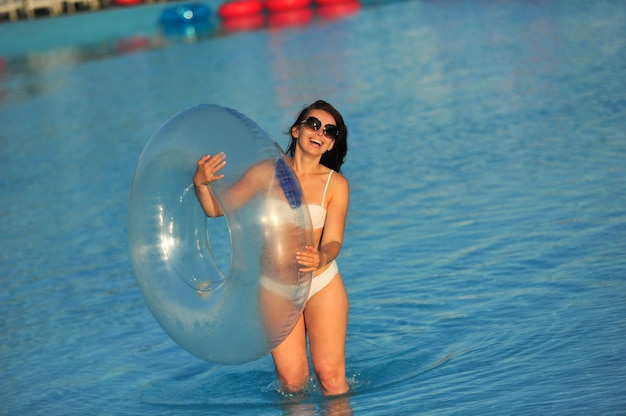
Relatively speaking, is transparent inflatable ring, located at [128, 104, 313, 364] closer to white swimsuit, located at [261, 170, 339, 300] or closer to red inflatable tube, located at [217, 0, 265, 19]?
white swimsuit, located at [261, 170, 339, 300]

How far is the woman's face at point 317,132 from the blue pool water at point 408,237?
1.22 meters

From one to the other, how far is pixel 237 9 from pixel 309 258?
1111 inches

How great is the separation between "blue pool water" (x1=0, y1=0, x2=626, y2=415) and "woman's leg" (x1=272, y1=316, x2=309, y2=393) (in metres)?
0.14

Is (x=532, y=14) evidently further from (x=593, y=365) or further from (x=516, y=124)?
(x=593, y=365)

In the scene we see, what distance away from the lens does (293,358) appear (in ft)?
14.9

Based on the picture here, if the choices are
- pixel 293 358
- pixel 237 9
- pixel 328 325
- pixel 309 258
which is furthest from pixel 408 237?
pixel 237 9

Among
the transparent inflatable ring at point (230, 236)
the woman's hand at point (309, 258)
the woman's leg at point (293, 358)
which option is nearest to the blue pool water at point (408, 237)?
the woman's leg at point (293, 358)

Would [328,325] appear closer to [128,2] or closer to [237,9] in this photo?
[237,9]

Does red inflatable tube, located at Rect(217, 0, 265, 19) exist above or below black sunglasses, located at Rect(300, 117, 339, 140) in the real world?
below

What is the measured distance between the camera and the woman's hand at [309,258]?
3943mm

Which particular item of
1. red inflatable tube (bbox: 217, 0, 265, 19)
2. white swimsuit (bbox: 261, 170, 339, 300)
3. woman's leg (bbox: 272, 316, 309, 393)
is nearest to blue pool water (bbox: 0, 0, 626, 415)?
woman's leg (bbox: 272, 316, 309, 393)

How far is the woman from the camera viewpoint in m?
4.26

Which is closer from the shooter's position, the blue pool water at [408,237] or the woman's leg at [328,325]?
the woman's leg at [328,325]

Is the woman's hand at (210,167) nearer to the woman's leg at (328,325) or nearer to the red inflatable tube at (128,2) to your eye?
the woman's leg at (328,325)
